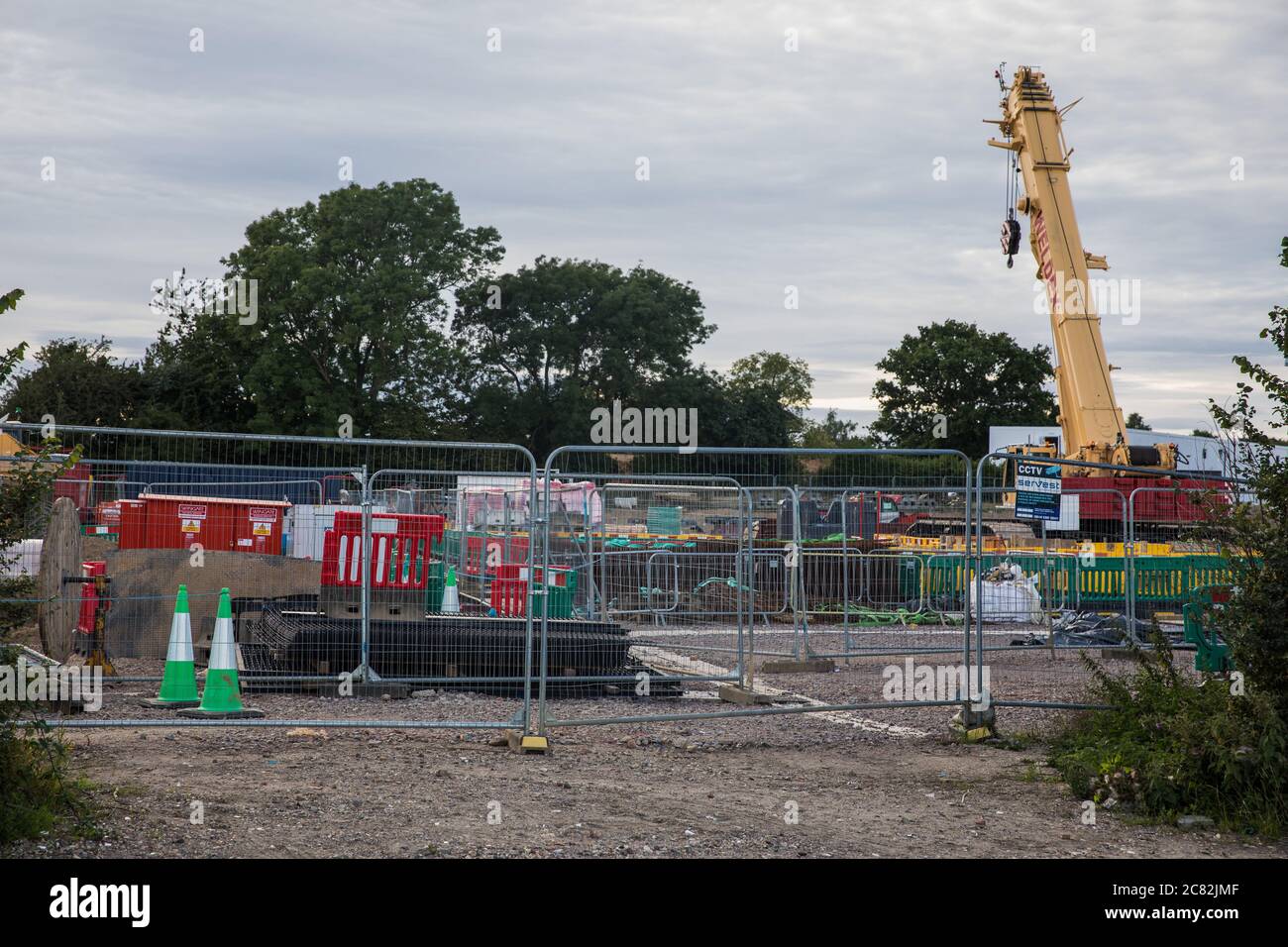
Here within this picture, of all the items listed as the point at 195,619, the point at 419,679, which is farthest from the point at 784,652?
the point at 195,619

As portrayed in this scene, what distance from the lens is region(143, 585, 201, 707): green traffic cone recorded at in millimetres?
9914

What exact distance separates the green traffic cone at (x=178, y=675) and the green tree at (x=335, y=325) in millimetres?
39799

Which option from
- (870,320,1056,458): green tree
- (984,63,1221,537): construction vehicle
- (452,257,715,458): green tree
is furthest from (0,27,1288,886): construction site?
(870,320,1056,458): green tree

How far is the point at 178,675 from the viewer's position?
10.0 metres

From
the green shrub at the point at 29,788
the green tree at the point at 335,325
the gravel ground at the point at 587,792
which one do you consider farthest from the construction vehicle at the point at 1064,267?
the green tree at the point at 335,325

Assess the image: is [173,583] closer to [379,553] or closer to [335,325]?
[379,553]

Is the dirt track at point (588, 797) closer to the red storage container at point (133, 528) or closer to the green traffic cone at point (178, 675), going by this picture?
the green traffic cone at point (178, 675)

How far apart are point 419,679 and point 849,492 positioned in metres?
7.91

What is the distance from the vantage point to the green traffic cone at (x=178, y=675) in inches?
390

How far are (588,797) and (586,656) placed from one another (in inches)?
157

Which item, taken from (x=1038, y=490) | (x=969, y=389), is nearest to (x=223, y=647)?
(x=1038, y=490)

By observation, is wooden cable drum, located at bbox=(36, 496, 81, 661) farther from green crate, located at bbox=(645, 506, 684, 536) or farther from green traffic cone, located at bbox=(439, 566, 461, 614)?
green crate, located at bbox=(645, 506, 684, 536)

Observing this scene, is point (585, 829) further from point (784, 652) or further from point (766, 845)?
point (784, 652)

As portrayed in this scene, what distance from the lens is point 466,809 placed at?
687 cm
